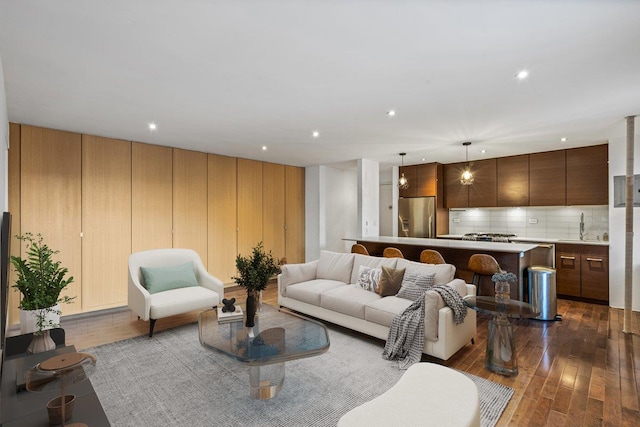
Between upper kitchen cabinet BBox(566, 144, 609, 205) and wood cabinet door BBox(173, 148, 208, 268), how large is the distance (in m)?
6.68

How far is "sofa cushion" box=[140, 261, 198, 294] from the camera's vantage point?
13.1ft

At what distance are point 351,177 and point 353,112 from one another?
4.69 metres

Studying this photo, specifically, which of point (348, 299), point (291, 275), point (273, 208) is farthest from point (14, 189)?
point (348, 299)

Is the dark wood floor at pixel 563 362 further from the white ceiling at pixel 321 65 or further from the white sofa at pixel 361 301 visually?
the white ceiling at pixel 321 65

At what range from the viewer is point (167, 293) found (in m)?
3.94

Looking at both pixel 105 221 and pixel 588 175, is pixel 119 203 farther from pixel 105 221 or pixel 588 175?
pixel 588 175

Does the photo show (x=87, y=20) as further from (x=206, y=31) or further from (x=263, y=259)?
(x=263, y=259)

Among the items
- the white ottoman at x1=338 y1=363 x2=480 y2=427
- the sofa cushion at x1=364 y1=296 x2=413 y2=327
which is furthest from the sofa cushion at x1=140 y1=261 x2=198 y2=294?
the white ottoman at x1=338 y1=363 x2=480 y2=427

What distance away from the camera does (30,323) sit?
2938mm

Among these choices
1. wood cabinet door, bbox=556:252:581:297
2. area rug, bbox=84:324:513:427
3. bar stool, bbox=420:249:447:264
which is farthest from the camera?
wood cabinet door, bbox=556:252:581:297

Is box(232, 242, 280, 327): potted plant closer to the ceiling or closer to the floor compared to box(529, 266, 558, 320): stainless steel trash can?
closer to the ceiling

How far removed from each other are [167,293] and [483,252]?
4354mm

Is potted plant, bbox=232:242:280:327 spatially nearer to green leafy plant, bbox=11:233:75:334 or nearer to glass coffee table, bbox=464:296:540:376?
green leafy plant, bbox=11:233:75:334

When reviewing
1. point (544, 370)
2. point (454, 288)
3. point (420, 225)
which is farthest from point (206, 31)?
point (420, 225)
